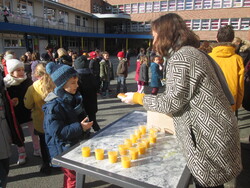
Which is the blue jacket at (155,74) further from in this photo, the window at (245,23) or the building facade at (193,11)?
the window at (245,23)

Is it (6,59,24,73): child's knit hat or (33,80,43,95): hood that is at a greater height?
(6,59,24,73): child's knit hat

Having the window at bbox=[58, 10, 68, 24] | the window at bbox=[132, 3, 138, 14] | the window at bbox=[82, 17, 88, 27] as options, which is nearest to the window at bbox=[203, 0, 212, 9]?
the window at bbox=[132, 3, 138, 14]

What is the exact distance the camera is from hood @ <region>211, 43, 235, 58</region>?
296 cm

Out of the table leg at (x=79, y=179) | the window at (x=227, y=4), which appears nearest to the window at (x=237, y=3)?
the window at (x=227, y=4)

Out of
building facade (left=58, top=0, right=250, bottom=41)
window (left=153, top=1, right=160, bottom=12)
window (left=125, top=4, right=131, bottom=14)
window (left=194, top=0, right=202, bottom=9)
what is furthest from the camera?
window (left=125, top=4, right=131, bottom=14)

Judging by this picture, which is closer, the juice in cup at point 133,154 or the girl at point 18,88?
the juice in cup at point 133,154

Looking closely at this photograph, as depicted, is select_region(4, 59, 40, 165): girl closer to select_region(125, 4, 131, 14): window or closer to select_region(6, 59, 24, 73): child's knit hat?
select_region(6, 59, 24, 73): child's knit hat

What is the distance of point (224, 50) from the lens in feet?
9.73

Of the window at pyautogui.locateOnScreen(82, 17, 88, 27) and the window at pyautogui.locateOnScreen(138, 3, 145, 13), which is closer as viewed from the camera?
the window at pyautogui.locateOnScreen(82, 17, 88, 27)

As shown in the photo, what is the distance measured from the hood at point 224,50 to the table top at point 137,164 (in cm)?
162

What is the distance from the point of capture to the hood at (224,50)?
2957 millimetres

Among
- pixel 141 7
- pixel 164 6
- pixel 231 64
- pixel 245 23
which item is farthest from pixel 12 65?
pixel 141 7

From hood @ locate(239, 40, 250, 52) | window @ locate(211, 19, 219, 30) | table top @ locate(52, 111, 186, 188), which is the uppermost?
window @ locate(211, 19, 219, 30)

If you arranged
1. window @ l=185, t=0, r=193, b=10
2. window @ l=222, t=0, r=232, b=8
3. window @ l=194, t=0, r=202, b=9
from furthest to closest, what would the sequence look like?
window @ l=185, t=0, r=193, b=10 < window @ l=194, t=0, r=202, b=9 < window @ l=222, t=0, r=232, b=8
